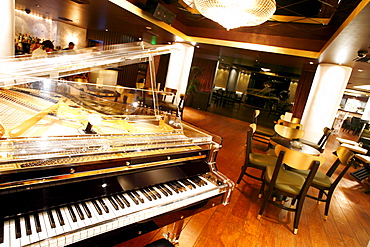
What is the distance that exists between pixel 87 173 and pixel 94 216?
0.23 metres

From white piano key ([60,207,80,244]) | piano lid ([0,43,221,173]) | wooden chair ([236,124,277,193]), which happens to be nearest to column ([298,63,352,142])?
wooden chair ([236,124,277,193])

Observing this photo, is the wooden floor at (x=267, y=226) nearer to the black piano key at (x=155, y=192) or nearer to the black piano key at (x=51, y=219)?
the black piano key at (x=155, y=192)

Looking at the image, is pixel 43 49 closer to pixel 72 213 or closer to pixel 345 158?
pixel 72 213

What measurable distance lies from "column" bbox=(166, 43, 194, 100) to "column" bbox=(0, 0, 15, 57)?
19.8 ft

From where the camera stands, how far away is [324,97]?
21.7 feet

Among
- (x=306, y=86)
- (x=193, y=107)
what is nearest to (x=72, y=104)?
(x=306, y=86)

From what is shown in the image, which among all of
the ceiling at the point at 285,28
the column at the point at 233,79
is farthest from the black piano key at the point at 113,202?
the column at the point at 233,79

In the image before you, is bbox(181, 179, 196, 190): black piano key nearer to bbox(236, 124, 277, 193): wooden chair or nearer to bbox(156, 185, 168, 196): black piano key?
bbox(156, 185, 168, 196): black piano key

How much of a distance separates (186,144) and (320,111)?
6.54 m

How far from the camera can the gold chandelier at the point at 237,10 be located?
9.31 ft

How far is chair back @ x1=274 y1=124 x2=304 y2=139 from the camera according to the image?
15.6 ft

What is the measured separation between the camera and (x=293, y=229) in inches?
106

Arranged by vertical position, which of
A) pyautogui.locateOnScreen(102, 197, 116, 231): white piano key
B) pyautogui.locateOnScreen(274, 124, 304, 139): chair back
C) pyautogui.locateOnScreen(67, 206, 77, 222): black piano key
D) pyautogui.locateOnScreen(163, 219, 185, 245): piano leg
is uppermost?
pyautogui.locateOnScreen(274, 124, 304, 139): chair back

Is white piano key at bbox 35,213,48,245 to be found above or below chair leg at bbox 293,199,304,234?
above
